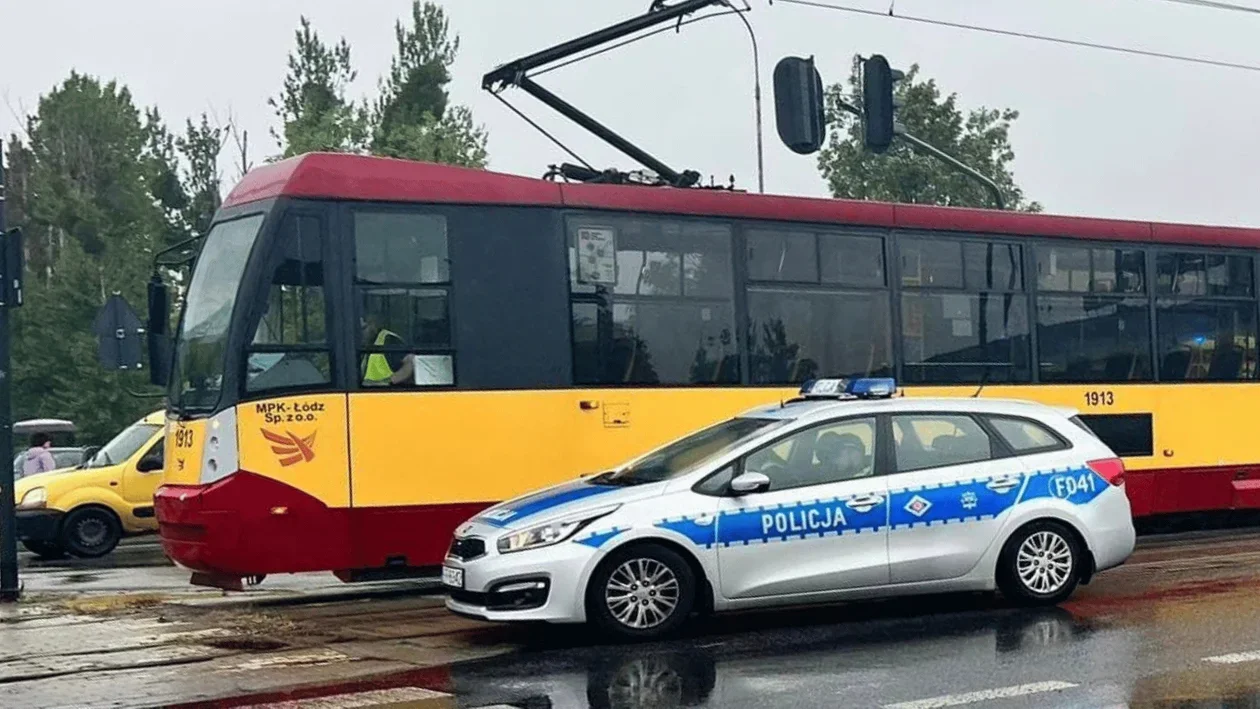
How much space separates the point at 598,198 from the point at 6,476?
538 cm

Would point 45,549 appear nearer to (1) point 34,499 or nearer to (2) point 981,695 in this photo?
(1) point 34,499

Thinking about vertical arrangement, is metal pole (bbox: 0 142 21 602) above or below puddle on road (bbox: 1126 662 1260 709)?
above

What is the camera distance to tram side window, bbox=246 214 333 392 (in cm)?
1255

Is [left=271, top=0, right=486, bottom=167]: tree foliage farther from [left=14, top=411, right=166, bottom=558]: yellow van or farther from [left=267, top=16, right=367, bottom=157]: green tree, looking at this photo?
[left=14, top=411, right=166, bottom=558]: yellow van

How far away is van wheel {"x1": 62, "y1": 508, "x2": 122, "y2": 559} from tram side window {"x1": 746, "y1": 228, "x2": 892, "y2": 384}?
9361mm

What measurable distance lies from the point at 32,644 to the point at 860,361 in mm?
7446

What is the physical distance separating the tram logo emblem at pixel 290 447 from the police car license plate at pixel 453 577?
7.23ft

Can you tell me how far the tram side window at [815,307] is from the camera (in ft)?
48.0

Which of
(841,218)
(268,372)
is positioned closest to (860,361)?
(841,218)

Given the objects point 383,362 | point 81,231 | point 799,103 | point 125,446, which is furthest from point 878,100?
point 81,231

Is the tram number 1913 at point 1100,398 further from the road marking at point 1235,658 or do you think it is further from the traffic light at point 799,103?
the road marking at point 1235,658

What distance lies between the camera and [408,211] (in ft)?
43.0

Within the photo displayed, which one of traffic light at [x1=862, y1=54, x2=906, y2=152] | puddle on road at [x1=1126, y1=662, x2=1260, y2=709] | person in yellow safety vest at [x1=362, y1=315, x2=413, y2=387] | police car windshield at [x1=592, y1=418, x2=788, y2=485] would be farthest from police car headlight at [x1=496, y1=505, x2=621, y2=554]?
traffic light at [x1=862, y1=54, x2=906, y2=152]

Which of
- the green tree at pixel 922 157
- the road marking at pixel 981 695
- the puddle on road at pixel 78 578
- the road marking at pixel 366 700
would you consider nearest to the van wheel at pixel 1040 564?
the road marking at pixel 981 695
